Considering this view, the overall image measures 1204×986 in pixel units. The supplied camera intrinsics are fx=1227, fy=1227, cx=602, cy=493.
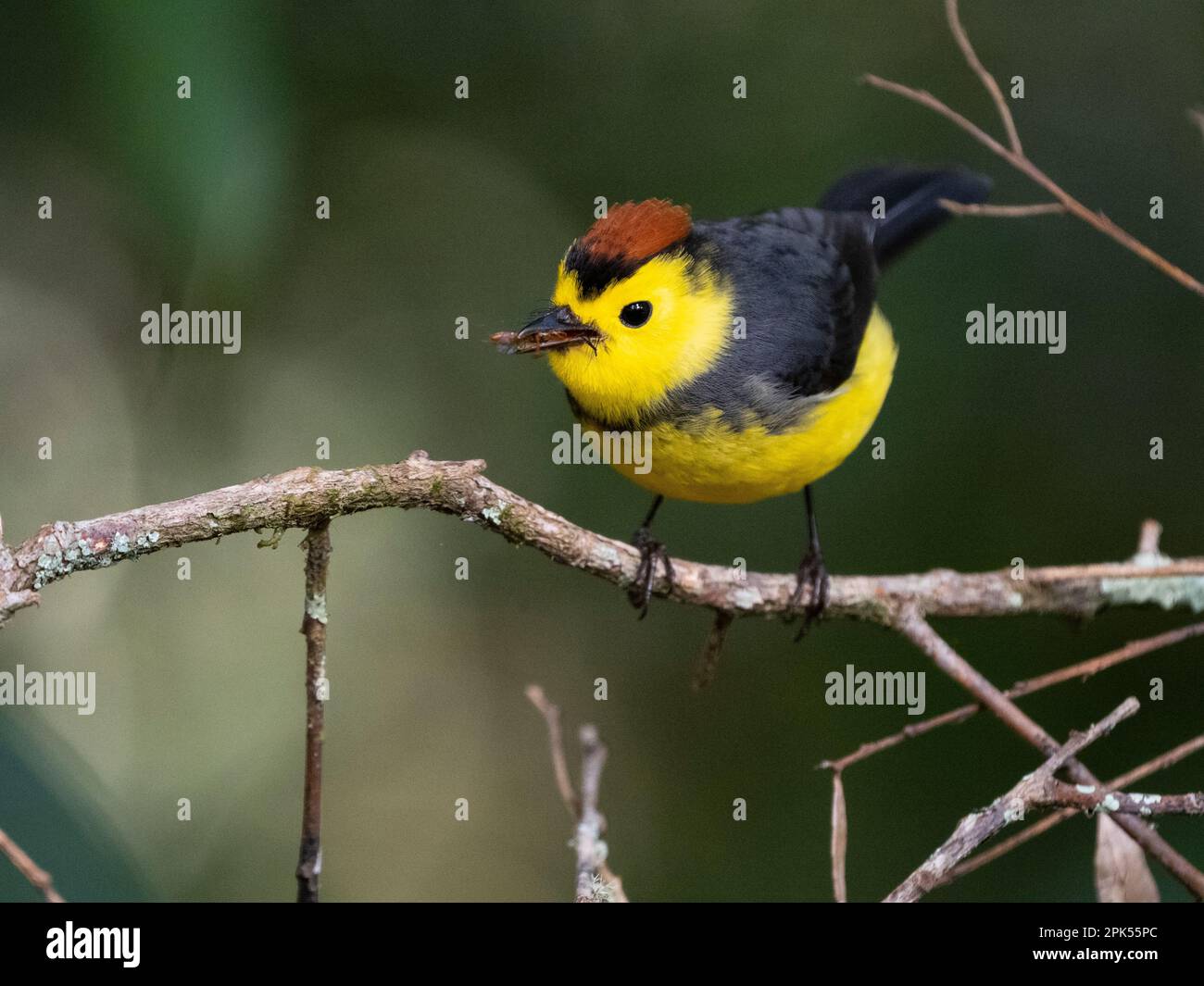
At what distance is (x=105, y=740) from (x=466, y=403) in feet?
6.84

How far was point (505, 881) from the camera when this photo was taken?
5105mm

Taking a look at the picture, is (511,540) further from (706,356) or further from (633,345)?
(706,356)

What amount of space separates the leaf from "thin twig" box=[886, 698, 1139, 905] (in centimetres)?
31

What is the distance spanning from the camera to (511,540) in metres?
2.72

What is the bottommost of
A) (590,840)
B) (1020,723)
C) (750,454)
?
(590,840)

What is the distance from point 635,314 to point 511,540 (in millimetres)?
1098

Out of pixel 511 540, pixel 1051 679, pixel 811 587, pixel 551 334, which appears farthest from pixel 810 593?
pixel 511 540

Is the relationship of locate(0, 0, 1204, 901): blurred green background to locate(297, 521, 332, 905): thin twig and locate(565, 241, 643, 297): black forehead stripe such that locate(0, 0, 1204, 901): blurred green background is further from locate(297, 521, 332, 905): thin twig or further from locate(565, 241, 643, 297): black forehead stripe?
locate(297, 521, 332, 905): thin twig

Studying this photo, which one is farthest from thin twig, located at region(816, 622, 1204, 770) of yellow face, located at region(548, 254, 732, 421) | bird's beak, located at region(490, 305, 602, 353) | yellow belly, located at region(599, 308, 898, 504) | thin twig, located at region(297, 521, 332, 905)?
bird's beak, located at region(490, 305, 602, 353)

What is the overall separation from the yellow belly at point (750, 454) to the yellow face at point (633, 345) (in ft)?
0.45

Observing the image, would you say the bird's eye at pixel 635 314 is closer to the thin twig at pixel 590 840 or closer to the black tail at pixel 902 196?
the thin twig at pixel 590 840

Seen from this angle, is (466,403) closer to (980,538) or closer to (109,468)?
(109,468)

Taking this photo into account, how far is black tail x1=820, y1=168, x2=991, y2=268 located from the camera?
4.73 meters

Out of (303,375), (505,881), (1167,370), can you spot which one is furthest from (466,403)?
(1167,370)
